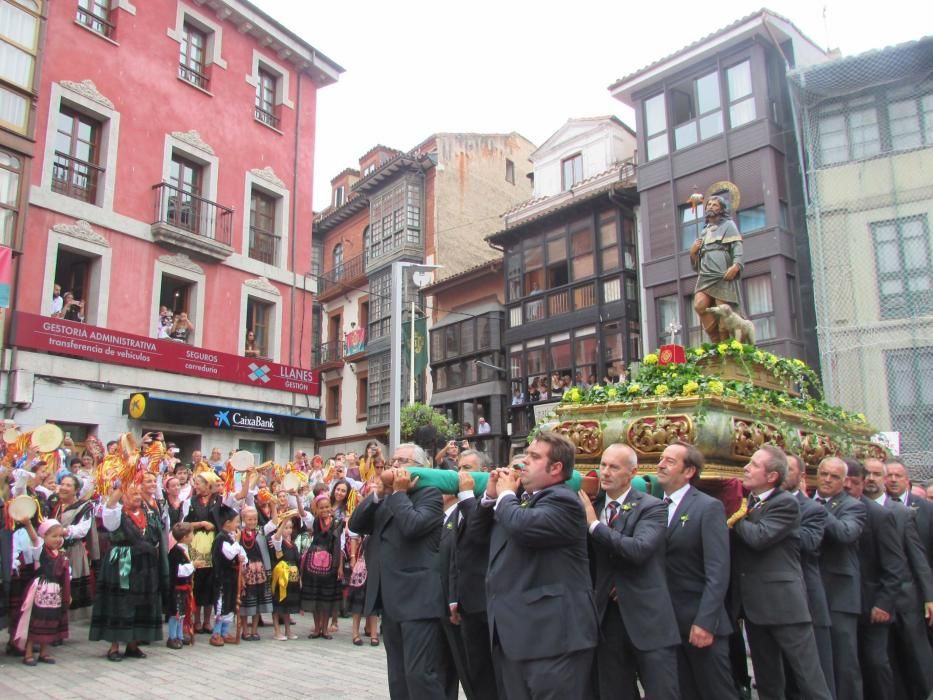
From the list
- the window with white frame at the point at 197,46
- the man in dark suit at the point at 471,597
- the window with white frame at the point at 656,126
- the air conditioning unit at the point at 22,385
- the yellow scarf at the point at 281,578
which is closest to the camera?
the man in dark suit at the point at 471,597

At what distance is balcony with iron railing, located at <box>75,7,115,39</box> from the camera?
19453 mm

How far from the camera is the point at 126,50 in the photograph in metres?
20.2

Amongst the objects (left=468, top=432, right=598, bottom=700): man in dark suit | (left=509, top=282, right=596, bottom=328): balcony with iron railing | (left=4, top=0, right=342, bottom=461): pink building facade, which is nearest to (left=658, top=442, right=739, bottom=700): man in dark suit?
(left=468, top=432, right=598, bottom=700): man in dark suit

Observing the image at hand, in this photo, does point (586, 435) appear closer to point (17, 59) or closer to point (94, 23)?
point (17, 59)

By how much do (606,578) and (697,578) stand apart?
22.6 inches

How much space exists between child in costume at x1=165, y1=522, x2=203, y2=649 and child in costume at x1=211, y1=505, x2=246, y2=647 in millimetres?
304

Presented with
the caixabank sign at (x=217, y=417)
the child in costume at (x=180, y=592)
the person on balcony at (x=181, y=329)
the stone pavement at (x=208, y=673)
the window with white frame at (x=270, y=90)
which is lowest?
the stone pavement at (x=208, y=673)

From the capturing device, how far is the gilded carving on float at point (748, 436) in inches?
266

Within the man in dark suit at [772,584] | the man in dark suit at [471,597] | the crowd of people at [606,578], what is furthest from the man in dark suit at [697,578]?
the man in dark suit at [471,597]

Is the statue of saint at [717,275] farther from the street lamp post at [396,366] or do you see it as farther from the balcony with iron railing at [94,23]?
the balcony with iron railing at [94,23]

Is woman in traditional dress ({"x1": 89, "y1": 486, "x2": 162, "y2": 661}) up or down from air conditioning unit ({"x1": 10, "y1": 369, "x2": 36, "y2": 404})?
down

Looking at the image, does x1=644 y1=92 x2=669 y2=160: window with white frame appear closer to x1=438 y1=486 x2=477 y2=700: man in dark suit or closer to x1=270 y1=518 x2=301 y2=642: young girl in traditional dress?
x1=270 y1=518 x2=301 y2=642: young girl in traditional dress

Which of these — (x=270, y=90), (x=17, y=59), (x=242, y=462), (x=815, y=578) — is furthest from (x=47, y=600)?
(x=270, y=90)

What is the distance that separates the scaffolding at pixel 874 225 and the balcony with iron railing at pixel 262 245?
1504cm
